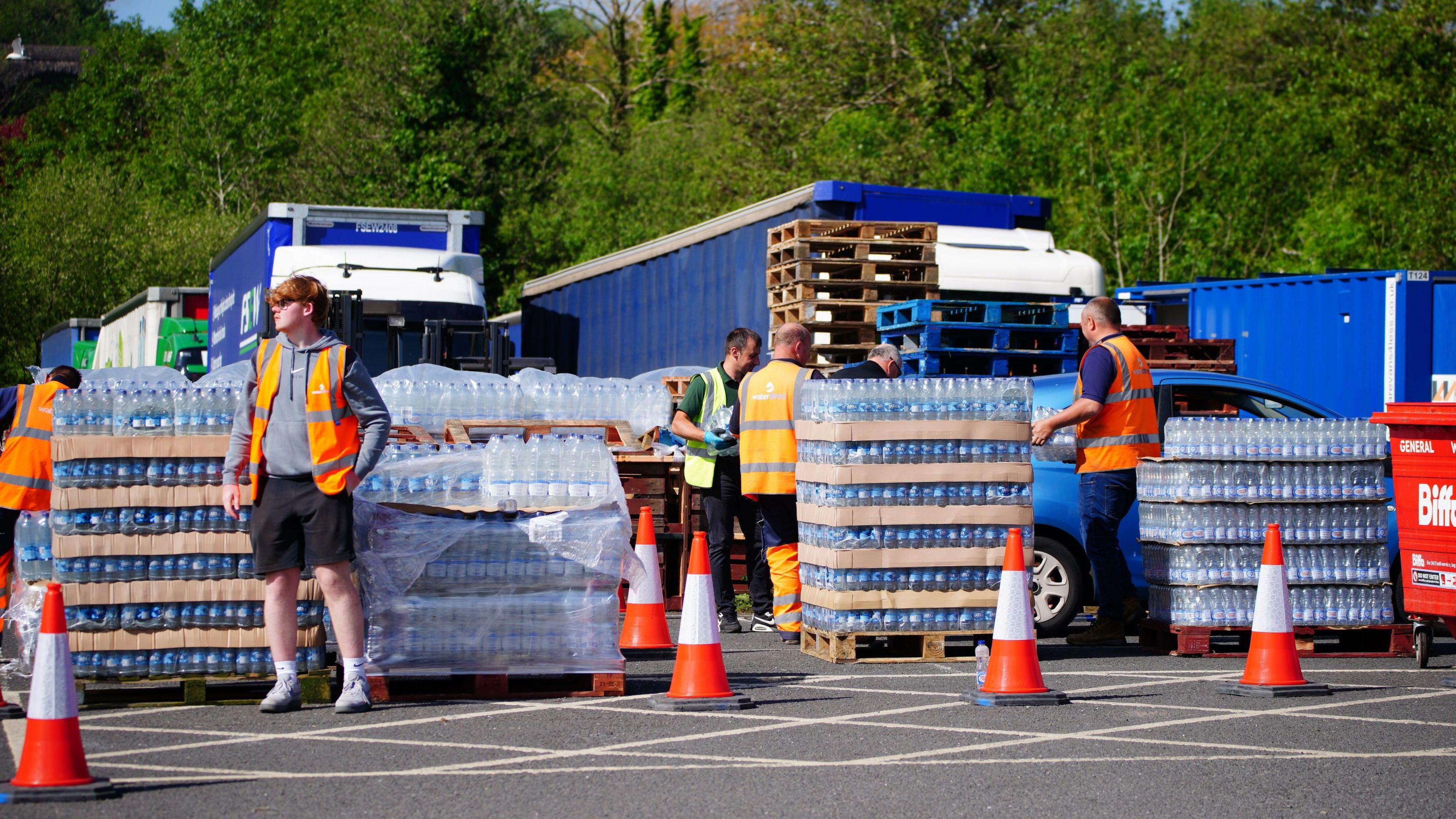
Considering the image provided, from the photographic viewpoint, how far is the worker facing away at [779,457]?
31.4ft

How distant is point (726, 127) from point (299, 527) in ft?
126

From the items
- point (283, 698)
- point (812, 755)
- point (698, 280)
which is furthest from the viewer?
point (698, 280)

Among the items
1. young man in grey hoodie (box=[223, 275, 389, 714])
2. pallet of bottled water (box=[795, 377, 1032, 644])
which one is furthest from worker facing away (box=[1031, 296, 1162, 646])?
young man in grey hoodie (box=[223, 275, 389, 714])

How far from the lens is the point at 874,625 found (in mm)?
8750

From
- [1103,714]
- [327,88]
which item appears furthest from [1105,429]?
[327,88]

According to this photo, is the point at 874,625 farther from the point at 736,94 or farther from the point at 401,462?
the point at 736,94

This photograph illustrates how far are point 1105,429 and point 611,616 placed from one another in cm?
348

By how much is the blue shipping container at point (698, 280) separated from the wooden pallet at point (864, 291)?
2.30 ft

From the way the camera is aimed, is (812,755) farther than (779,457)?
No

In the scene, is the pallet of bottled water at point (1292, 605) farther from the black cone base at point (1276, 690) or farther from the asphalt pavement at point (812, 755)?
the black cone base at point (1276, 690)

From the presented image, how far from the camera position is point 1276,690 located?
25.4 feet

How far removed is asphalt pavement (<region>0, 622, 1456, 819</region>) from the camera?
18.0ft

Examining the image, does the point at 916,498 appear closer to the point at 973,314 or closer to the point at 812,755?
the point at 812,755

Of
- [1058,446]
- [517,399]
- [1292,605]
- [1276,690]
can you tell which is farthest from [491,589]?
[517,399]
